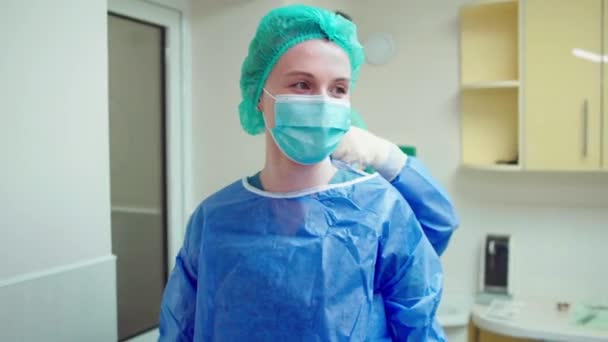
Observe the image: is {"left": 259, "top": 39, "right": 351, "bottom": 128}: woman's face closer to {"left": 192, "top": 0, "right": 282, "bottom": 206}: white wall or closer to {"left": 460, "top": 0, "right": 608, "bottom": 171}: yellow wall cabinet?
{"left": 192, "top": 0, "right": 282, "bottom": 206}: white wall

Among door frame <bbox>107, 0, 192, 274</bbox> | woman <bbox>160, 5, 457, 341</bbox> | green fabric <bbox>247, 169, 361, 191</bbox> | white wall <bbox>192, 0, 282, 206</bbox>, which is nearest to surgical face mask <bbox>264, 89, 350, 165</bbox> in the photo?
woman <bbox>160, 5, 457, 341</bbox>

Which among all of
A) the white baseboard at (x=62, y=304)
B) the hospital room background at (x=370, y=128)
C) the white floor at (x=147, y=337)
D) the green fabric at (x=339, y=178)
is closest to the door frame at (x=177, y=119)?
the hospital room background at (x=370, y=128)

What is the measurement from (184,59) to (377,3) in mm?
1083

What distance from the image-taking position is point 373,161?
4.47 ft

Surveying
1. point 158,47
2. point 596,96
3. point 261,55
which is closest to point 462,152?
point 596,96

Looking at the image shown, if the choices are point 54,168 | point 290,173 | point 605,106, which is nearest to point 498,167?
point 605,106

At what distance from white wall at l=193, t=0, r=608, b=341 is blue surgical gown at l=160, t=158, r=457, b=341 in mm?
1295

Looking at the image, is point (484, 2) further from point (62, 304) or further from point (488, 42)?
point (62, 304)

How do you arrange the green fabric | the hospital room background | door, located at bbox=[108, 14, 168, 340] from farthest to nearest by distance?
door, located at bbox=[108, 14, 168, 340]
the hospital room background
the green fabric

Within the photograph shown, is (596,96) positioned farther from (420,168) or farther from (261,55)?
(261,55)

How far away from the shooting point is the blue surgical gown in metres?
1.15

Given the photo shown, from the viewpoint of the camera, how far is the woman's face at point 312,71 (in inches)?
45.7

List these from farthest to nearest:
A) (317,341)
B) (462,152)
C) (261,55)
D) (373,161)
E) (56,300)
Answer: (462,152)
(56,300)
(373,161)
(261,55)
(317,341)

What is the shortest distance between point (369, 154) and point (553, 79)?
156 centimetres
